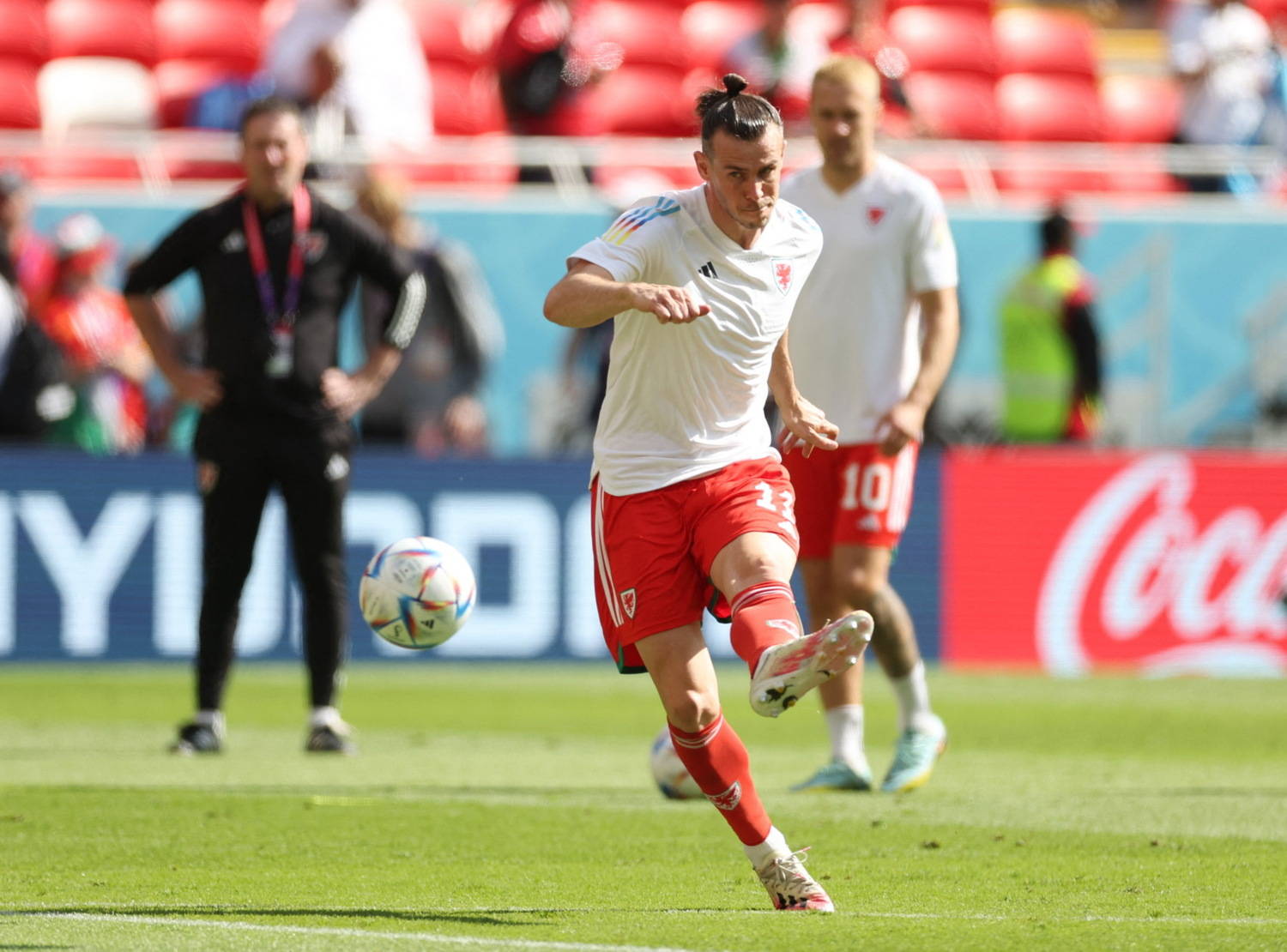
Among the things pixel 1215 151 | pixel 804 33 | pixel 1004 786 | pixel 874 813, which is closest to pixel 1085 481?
pixel 1215 151

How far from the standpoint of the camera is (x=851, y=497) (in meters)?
8.51

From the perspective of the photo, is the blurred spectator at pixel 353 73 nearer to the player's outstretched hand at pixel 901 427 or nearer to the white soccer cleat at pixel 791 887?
the player's outstretched hand at pixel 901 427

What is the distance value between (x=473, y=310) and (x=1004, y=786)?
675 cm

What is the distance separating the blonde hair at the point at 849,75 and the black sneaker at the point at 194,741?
3.93 meters

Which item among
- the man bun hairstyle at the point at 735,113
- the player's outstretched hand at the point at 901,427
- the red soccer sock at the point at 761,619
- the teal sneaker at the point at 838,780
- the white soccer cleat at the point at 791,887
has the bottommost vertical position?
the teal sneaker at the point at 838,780

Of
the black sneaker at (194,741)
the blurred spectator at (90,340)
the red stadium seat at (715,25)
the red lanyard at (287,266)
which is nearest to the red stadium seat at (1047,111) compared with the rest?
the red stadium seat at (715,25)

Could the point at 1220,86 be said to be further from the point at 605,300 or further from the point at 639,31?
the point at 605,300

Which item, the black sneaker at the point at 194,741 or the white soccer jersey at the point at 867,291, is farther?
the black sneaker at the point at 194,741

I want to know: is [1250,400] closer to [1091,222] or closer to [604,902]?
[1091,222]

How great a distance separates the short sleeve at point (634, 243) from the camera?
230 inches

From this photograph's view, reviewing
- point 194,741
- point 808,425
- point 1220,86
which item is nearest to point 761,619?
point 808,425

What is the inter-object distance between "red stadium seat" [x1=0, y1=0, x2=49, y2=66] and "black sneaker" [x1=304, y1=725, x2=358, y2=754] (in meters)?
9.56

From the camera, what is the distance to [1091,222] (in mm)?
16844

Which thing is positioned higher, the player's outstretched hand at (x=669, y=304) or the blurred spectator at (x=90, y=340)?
the player's outstretched hand at (x=669, y=304)
